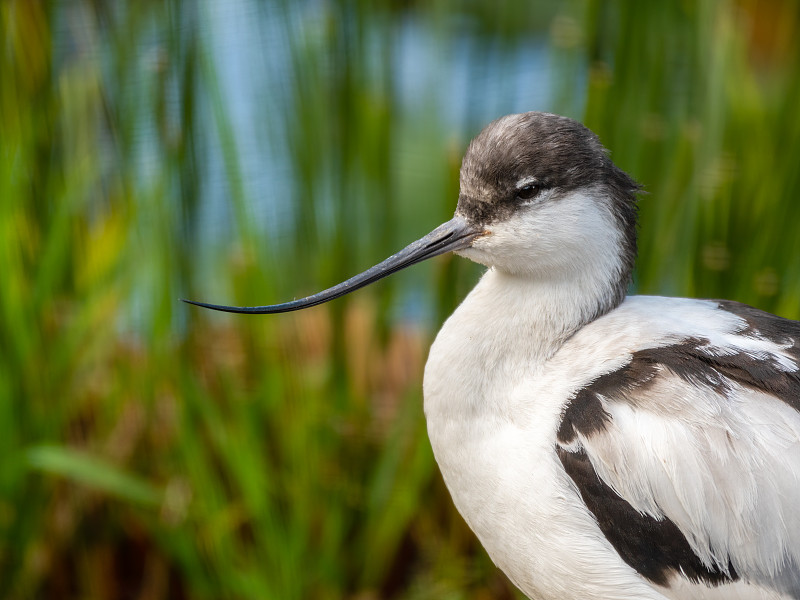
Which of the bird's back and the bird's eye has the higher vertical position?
the bird's eye

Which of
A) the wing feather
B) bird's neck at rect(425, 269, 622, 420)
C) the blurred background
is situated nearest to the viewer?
the wing feather

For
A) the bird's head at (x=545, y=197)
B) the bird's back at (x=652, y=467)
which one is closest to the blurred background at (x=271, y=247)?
the bird's head at (x=545, y=197)

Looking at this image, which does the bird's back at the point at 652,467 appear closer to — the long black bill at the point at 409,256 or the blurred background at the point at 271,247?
the long black bill at the point at 409,256

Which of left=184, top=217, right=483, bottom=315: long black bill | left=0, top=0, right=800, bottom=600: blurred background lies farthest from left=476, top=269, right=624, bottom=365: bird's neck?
left=0, top=0, right=800, bottom=600: blurred background

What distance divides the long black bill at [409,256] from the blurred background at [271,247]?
1.73 feet

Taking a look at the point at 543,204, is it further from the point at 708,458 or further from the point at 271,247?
the point at 271,247

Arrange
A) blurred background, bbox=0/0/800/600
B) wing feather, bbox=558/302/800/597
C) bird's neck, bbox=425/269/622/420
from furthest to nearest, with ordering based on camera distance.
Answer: blurred background, bbox=0/0/800/600 < bird's neck, bbox=425/269/622/420 < wing feather, bbox=558/302/800/597

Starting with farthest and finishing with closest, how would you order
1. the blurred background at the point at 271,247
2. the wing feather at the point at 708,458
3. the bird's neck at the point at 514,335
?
the blurred background at the point at 271,247
the bird's neck at the point at 514,335
the wing feather at the point at 708,458

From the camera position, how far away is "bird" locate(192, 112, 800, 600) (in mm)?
1441

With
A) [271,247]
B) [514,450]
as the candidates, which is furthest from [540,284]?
[271,247]

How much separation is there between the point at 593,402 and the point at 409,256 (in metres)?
0.38

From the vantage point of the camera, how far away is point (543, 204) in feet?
4.97

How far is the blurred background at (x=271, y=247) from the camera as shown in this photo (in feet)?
6.72

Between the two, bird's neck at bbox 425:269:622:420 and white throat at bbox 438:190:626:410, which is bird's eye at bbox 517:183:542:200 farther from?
bird's neck at bbox 425:269:622:420
